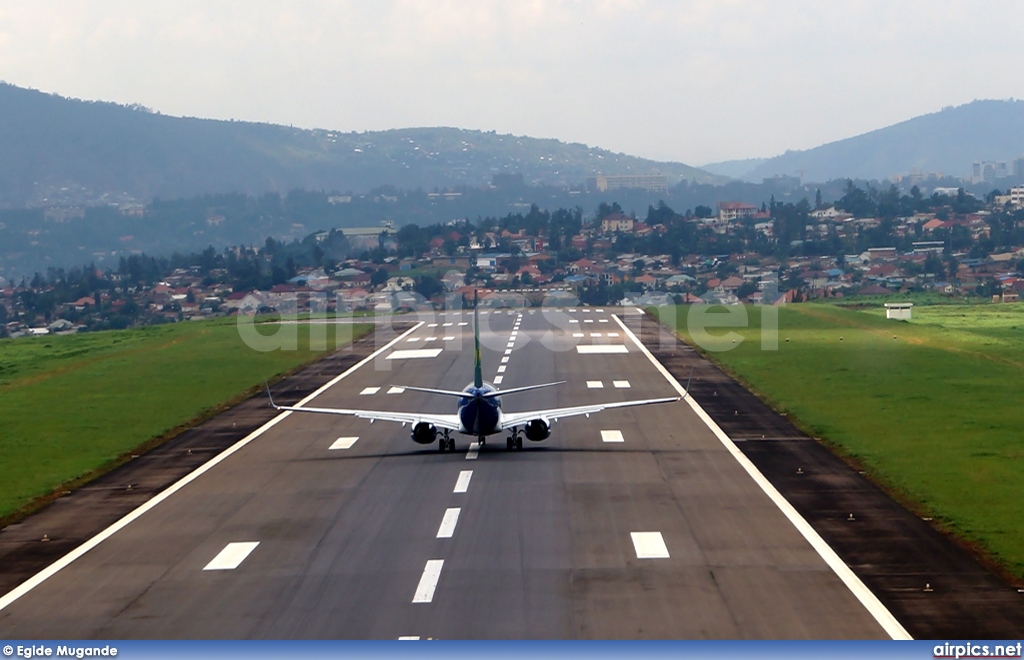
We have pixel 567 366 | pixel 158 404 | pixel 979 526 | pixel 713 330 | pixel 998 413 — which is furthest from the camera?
pixel 713 330

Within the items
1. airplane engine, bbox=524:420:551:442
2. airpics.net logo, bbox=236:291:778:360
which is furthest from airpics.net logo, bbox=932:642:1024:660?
airpics.net logo, bbox=236:291:778:360

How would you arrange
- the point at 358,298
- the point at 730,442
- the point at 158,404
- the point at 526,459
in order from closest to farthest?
the point at 526,459 < the point at 730,442 < the point at 158,404 < the point at 358,298

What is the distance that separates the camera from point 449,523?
3212 cm

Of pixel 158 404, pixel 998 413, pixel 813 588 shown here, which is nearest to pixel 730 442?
pixel 998 413

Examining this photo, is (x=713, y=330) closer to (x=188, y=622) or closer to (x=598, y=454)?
(x=598, y=454)

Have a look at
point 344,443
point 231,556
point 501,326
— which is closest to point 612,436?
point 344,443

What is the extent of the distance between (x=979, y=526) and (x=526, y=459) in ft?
49.9

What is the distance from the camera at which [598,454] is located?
42.5 m

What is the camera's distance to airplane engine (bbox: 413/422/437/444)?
4184 cm

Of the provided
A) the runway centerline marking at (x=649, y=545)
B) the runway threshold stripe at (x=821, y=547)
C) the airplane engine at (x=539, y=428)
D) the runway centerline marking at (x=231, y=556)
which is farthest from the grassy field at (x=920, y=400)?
the runway centerline marking at (x=231, y=556)

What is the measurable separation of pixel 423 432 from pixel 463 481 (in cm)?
430

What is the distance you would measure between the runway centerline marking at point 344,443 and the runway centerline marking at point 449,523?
41.7 feet

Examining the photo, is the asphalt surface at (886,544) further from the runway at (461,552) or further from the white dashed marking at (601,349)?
the white dashed marking at (601,349)

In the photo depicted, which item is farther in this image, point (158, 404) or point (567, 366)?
point (567, 366)
